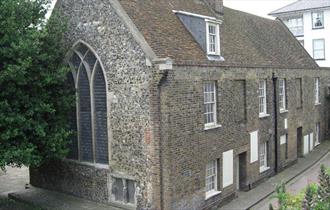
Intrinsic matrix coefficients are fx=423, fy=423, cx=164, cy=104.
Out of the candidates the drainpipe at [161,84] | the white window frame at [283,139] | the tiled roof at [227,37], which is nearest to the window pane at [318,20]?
the tiled roof at [227,37]

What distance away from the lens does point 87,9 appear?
16609mm

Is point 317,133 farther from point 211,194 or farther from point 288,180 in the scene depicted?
point 211,194

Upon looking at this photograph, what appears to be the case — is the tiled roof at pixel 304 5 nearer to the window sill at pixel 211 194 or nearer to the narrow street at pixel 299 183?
the narrow street at pixel 299 183

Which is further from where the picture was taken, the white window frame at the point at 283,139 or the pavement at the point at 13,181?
the white window frame at the point at 283,139

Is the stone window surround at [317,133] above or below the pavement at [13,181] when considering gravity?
above

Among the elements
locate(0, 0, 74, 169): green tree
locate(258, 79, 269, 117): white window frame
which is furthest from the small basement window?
locate(258, 79, 269, 117): white window frame

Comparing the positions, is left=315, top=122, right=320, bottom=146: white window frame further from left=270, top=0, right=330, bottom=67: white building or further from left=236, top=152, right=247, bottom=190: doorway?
left=270, top=0, right=330, bottom=67: white building

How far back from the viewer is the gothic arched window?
1677 cm

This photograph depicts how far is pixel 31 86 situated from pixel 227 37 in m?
10.8

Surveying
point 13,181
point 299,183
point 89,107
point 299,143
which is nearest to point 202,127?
point 89,107

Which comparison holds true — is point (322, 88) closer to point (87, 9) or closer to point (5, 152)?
point (87, 9)

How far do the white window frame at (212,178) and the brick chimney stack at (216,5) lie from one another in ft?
29.3

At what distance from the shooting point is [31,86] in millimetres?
15297

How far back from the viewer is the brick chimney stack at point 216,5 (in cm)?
2244
